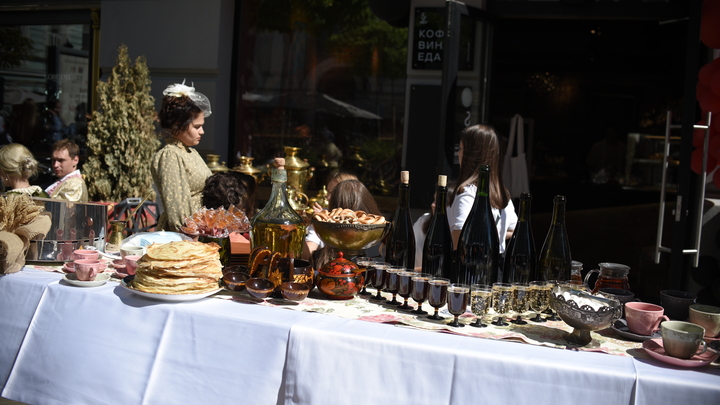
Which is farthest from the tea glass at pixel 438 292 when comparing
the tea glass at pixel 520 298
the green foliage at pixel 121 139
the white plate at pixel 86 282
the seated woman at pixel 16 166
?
the green foliage at pixel 121 139

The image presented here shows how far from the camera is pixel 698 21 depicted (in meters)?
4.45

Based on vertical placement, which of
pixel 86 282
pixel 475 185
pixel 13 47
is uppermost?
pixel 13 47

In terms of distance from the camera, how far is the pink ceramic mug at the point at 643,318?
6.73ft

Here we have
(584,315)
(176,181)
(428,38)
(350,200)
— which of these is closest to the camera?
(584,315)

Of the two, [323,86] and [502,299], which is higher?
[323,86]

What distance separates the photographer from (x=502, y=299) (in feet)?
7.02

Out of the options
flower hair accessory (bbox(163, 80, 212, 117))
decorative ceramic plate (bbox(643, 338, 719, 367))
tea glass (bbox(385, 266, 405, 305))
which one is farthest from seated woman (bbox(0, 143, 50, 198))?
decorative ceramic plate (bbox(643, 338, 719, 367))

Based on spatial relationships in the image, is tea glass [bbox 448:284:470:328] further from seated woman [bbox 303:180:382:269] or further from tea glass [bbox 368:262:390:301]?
seated woman [bbox 303:180:382:269]

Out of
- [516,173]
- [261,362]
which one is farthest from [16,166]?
[516,173]

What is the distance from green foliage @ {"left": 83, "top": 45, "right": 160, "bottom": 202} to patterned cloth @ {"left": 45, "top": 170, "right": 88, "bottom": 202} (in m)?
1.04

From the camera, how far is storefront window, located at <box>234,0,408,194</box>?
6496mm

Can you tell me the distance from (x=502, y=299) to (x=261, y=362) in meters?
0.88

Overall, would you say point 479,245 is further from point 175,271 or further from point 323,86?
point 323,86

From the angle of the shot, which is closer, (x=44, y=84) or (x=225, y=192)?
(x=225, y=192)
